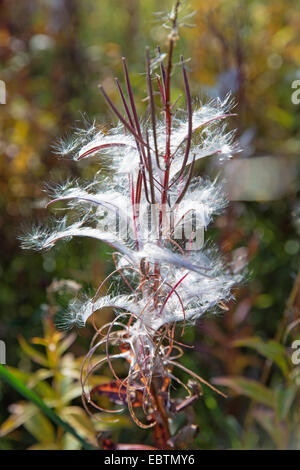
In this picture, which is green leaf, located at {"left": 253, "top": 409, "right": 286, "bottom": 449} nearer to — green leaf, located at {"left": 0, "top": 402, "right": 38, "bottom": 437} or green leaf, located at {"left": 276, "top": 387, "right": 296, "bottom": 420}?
green leaf, located at {"left": 276, "top": 387, "right": 296, "bottom": 420}

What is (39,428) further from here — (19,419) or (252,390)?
(252,390)

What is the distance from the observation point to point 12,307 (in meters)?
1.24

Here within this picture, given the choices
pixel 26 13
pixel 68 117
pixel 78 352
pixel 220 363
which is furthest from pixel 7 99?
pixel 220 363

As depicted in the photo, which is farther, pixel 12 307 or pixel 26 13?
pixel 26 13

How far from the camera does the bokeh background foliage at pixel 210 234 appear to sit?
0.87 m

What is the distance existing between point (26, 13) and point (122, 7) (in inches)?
27.3

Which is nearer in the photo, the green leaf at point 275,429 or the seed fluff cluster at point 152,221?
the seed fluff cluster at point 152,221

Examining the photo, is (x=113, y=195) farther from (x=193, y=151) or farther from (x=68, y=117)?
(x=68, y=117)

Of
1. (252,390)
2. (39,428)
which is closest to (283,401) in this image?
(252,390)

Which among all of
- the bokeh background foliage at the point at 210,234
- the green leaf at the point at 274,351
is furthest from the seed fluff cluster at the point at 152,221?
the green leaf at the point at 274,351

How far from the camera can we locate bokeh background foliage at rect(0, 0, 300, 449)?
87 cm

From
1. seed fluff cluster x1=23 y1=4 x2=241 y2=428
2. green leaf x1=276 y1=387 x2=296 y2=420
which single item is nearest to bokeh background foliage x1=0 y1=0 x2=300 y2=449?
green leaf x1=276 y1=387 x2=296 y2=420

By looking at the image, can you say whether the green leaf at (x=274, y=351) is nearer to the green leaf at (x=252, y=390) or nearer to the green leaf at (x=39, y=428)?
the green leaf at (x=252, y=390)

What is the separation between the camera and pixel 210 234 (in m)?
1.19
